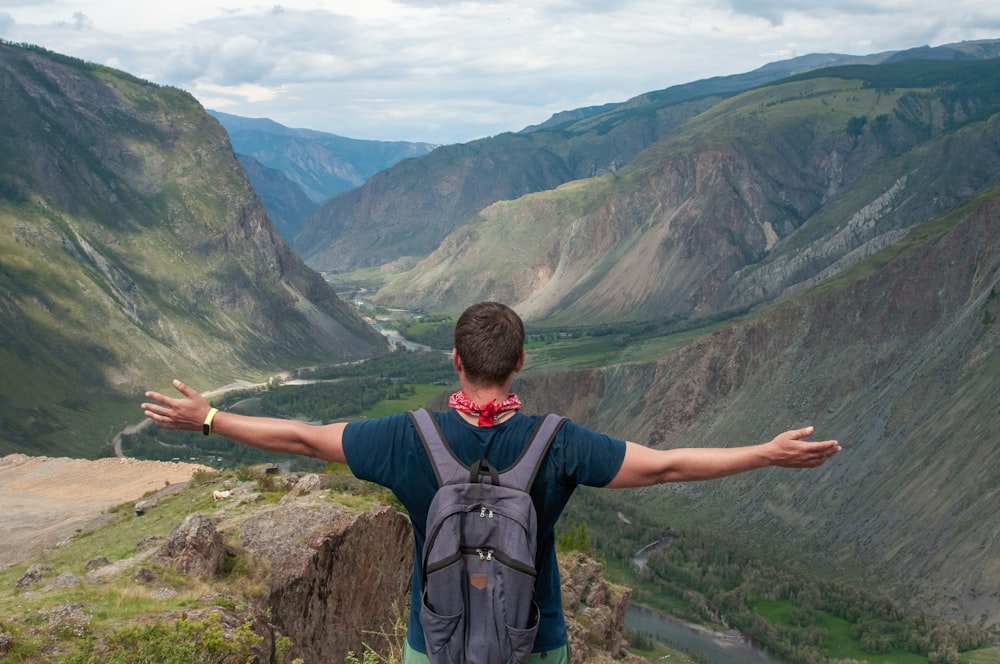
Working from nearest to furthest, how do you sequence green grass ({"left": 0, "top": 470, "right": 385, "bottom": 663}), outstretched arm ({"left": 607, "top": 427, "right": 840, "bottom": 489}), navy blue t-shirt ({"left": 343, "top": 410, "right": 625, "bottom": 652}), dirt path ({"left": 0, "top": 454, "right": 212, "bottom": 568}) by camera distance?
navy blue t-shirt ({"left": 343, "top": 410, "right": 625, "bottom": 652}), outstretched arm ({"left": 607, "top": 427, "right": 840, "bottom": 489}), green grass ({"left": 0, "top": 470, "right": 385, "bottom": 663}), dirt path ({"left": 0, "top": 454, "right": 212, "bottom": 568})

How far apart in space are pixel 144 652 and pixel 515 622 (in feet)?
12.9

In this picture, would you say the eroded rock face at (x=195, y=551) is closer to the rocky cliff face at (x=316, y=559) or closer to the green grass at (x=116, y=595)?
the rocky cliff face at (x=316, y=559)

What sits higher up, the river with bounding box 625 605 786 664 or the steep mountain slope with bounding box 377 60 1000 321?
the steep mountain slope with bounding box 377 60 1000 321

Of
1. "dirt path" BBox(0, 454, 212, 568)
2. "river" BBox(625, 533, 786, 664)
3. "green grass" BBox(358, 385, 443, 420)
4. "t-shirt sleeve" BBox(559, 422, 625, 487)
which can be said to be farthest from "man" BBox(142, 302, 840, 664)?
"green grass" BBox(358, 385, 443, 420)

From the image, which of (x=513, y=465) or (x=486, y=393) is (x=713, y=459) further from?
(x=486, y=393)

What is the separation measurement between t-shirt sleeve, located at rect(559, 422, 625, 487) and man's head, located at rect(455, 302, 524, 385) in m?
0.53

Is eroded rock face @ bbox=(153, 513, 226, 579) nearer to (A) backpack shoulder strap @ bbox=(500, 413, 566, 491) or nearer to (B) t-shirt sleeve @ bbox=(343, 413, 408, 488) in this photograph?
(B) t-shirt sleeve @ bbox=(343, 413, 408, 488)

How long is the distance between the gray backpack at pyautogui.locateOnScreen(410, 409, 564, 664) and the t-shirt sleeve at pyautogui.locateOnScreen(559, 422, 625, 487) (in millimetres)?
287

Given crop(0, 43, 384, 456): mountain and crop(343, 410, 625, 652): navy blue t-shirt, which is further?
crop(0, 43, 384, 456): mountain

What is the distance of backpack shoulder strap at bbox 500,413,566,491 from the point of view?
610 cm

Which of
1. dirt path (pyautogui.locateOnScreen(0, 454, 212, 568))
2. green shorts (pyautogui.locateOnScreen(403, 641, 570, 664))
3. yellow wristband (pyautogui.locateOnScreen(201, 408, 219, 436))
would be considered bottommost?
dirt path (pyautogui.locateOnScreen(0, 454, 212, 568))

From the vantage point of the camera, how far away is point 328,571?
1492 centimetres

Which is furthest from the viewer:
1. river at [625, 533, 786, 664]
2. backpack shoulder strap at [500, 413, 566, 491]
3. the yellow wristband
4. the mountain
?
the mountain

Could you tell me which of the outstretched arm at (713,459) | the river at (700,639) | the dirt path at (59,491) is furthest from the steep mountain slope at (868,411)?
the outstretched arm at (713,459)
